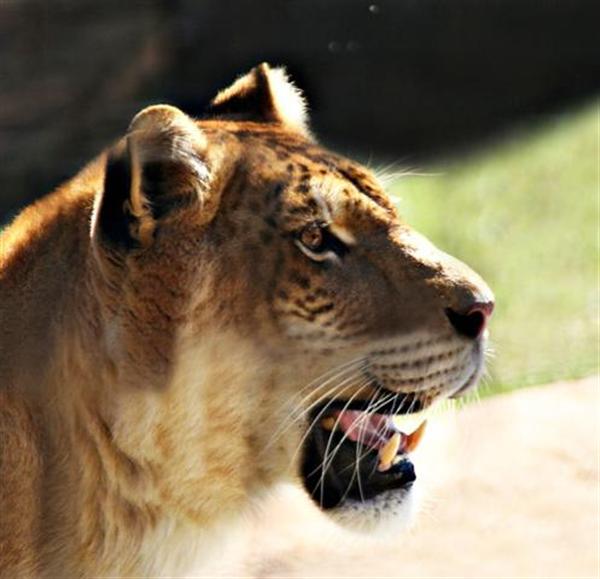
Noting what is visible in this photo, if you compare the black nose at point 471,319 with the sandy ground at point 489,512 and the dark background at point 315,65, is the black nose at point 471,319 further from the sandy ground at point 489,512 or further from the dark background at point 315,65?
the dark background at point 315,65

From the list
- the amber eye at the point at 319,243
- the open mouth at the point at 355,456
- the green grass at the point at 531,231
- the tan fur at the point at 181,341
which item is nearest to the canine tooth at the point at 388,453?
→ the open mouth at the point at 355,456

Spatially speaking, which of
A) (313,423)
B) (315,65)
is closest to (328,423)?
(313,423)

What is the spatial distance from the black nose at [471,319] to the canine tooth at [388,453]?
0.21m

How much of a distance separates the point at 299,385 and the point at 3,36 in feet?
10.9

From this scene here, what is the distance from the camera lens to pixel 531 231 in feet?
16.9

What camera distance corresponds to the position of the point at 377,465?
2.30 metres

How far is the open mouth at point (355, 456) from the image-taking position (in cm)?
226

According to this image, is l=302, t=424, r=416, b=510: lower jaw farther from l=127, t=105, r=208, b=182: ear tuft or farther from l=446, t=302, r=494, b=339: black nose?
l=127, t=105, r=208, b=182: ear tuft

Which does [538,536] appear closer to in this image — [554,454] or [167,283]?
[554,454]

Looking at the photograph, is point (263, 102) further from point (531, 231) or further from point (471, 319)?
point (531, 231)

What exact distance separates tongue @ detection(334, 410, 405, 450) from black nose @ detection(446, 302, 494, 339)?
0.19 m

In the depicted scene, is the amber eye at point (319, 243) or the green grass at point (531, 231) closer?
the amber eye at point (319, 243)

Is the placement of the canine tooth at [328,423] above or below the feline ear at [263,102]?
below

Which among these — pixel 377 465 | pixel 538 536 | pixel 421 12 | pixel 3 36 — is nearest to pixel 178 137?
pixel 377 465
